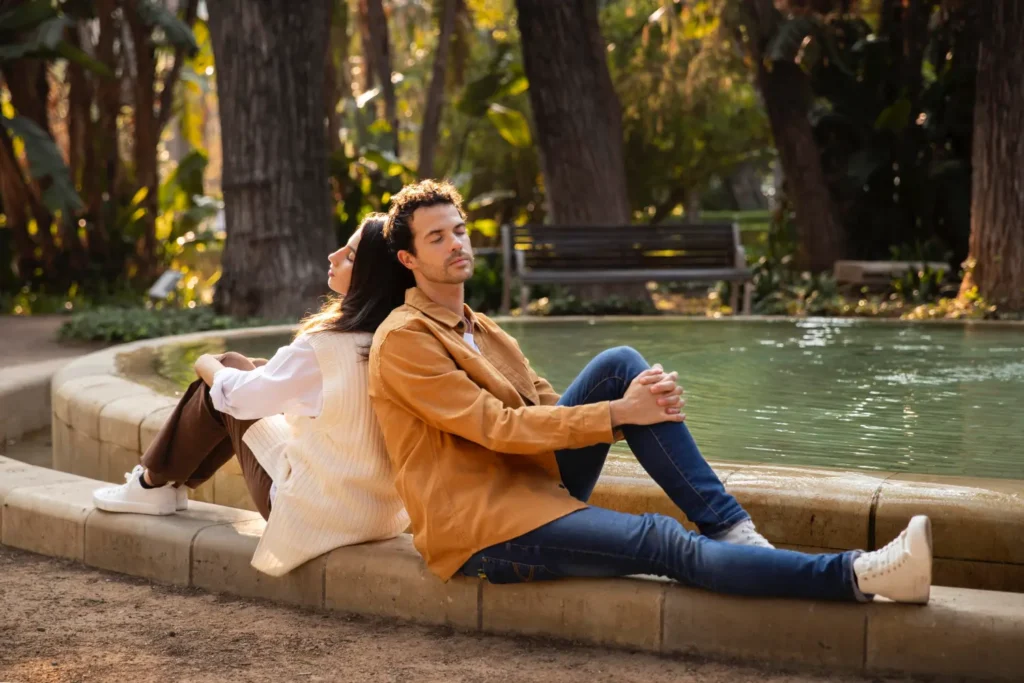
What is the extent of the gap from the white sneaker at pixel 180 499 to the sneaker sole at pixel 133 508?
0.02 meters

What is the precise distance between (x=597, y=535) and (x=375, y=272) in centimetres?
101

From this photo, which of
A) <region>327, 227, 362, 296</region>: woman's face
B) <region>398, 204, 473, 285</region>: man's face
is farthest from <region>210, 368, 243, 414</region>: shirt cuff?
<region>398, 204, 473, 285</region>: man's face

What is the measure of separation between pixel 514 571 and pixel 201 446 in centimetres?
123

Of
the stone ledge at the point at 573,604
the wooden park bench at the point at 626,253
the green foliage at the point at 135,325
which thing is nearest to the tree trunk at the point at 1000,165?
the wooden park bench at the point at 626,253

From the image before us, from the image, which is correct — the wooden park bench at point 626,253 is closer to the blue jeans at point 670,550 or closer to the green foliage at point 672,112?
the green foliage at point 672,112

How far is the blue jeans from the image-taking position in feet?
10.2

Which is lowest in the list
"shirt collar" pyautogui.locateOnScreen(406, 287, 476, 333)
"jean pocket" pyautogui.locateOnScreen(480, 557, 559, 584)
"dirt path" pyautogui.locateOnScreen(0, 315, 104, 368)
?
"dirt path" pyautogui.locateOnScreen(0, 315, 104, 368)

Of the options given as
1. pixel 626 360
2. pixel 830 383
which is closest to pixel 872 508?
pixel 626 360

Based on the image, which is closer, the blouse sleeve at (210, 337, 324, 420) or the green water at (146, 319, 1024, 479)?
the blouse sleeve at (210, 337, 324, 420)

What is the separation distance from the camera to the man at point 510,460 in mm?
3266

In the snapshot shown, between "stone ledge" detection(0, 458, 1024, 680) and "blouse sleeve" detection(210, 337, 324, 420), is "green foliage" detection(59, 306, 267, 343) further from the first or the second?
"blouse sleeve" detection(210, 337, 324, 420)

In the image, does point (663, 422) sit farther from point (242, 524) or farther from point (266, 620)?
point (242, 524)

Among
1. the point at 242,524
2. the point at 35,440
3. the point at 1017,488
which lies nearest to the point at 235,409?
the point at 242,524

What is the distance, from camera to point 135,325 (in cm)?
1060
